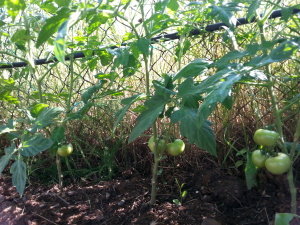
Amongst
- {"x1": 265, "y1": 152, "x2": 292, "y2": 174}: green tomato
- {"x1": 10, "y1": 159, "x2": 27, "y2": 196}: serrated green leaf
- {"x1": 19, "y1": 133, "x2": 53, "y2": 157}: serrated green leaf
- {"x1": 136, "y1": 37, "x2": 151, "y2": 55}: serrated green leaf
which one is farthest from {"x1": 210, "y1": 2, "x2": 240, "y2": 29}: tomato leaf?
{"x1": 10, "y1": 159, "x2": 27, "y2": 196}: serrated green leaf

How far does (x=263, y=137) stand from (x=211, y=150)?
19cm

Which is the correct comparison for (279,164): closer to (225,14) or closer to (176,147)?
(176,147)

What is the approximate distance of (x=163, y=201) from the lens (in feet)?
5.00

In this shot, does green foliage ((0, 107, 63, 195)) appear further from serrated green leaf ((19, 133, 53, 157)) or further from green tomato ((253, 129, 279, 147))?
green tomato ((253, 129, 279, 147))

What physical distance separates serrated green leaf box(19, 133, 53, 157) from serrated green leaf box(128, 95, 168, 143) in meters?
0.31

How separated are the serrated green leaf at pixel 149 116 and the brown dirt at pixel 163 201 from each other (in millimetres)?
579

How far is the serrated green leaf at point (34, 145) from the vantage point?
3.43 feet

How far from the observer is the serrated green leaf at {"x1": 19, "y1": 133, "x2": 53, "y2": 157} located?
1045 millimetres

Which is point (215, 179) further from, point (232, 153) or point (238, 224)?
point (238, 224)

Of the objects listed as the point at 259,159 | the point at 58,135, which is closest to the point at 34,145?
the point at 58,135

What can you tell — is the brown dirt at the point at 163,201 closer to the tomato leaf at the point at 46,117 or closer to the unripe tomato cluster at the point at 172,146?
the unripe tomato cluster at the point at 172,146

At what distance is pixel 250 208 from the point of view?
1.40m

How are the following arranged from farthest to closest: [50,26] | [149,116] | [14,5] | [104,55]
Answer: [104,55]
[14,5]
[149,116]
[50,26]

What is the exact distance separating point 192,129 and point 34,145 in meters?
0.56
